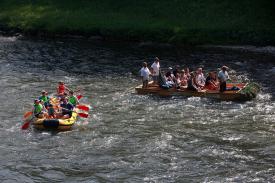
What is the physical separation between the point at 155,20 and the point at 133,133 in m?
30.2

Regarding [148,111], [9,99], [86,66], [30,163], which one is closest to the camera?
[30,163]

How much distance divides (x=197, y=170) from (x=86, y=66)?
2370 cm

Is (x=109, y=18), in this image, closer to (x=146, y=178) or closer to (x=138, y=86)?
(x=138, y=86)

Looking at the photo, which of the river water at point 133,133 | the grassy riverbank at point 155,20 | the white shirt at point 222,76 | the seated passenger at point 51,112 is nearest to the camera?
the river water at point 133,133

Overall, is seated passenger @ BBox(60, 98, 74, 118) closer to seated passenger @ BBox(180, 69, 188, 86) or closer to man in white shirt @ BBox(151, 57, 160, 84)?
man in white shirt @ BBox(151, 57, 160, 84)

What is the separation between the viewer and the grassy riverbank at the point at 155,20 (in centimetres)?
5450

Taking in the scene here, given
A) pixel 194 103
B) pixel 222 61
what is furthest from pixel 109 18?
pixel 194 103

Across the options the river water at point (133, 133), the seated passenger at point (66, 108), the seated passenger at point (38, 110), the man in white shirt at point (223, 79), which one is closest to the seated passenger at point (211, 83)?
the man in white shirt at point (223, 79)

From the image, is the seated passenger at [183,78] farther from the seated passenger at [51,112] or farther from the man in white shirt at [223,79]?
the seated passenger at [51,112]

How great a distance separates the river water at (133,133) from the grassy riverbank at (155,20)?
7153 millimetres

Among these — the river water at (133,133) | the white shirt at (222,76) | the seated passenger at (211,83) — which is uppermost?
the white shirt at (222,76)

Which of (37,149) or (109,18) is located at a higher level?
(109,18)

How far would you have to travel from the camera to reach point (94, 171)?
25.8 m

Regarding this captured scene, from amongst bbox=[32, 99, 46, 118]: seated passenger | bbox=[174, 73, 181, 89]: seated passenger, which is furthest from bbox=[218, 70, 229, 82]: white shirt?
bbox=[32, 99, 46, 118]: seated passenger
